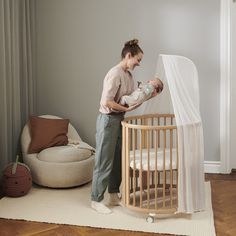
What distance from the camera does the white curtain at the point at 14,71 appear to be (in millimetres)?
4055

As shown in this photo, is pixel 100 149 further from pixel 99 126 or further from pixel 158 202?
pixel 158 202

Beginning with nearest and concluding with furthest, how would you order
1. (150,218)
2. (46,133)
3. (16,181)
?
(150,218)
(16,181)
(46,133)

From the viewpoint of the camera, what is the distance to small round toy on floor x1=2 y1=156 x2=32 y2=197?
368cm

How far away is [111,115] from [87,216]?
80 centimetres

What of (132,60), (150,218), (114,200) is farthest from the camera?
(114,200)

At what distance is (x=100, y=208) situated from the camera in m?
3.34

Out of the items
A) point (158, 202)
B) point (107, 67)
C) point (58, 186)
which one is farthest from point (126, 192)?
point (107, 67)

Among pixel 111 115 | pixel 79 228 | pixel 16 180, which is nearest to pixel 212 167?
pixel 111 115

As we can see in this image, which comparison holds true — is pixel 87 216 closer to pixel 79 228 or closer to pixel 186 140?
pixel 79 228

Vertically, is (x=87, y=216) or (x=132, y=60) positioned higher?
(x=132, y=60)

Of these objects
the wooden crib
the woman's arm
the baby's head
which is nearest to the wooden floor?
the wooden crib

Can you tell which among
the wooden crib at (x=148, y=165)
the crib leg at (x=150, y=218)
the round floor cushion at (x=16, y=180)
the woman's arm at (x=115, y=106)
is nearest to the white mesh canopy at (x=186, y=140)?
the wooden crib at (x=148, y=165)

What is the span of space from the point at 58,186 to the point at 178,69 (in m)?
1.59

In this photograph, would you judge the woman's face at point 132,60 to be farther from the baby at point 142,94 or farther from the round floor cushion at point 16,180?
the round floor cushion at point 16,180
